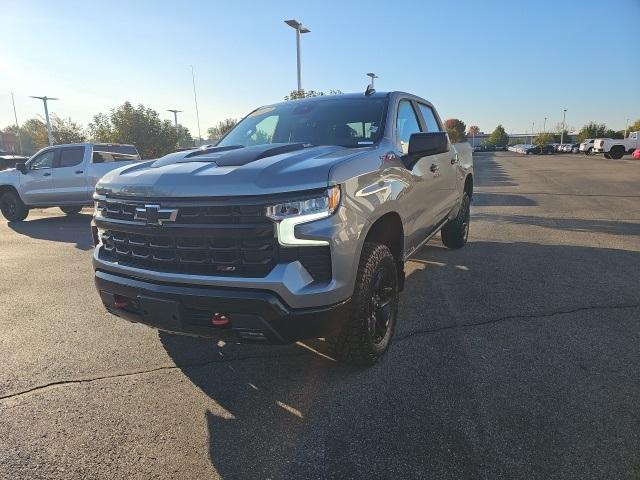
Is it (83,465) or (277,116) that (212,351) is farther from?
(277,116)

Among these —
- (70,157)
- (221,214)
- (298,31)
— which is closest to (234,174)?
(221,214)

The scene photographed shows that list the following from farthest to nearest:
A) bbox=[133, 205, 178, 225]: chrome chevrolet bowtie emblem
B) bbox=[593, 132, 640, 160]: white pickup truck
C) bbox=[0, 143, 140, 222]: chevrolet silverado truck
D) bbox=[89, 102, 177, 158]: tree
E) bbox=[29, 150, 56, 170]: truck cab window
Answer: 1. bbox=[593, 132, 640, 160]: white pickup truck
2. bbox=[89, 102, 177, 158]: tree
3. bbox=[29, 150, 56, 170]: truck cab window
4. bbox=[0, 143, 140, 222]: chevrolet silverado truck
5. bbox=[133, 205, 178, 225]: chrome chevrolet bowtie emblem

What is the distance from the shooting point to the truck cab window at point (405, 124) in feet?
12.4

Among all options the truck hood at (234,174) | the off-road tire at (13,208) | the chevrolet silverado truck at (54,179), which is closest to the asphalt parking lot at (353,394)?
the truck hood at (234,174)

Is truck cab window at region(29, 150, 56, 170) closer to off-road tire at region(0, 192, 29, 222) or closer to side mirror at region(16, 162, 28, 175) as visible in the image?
side mirror at region(16, 162, 28, 175)

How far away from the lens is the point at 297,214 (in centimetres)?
241

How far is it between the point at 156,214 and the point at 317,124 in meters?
1.78

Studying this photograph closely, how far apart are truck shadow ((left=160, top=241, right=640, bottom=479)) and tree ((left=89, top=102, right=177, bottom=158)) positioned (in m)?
31.3

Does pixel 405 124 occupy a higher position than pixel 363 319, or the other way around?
pixel 405 124

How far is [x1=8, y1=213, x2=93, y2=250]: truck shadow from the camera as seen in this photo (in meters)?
8.34

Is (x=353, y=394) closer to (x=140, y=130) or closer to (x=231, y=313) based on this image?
(x=231, y=313)

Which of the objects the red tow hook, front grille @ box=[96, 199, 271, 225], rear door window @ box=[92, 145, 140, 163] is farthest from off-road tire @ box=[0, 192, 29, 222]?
front grille @ box=[96, 199, 271, 225]

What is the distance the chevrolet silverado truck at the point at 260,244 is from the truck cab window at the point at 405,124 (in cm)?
35

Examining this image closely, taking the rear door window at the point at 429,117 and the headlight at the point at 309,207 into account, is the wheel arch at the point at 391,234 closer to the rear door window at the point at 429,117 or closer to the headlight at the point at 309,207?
the headlight at the point at 309,207
